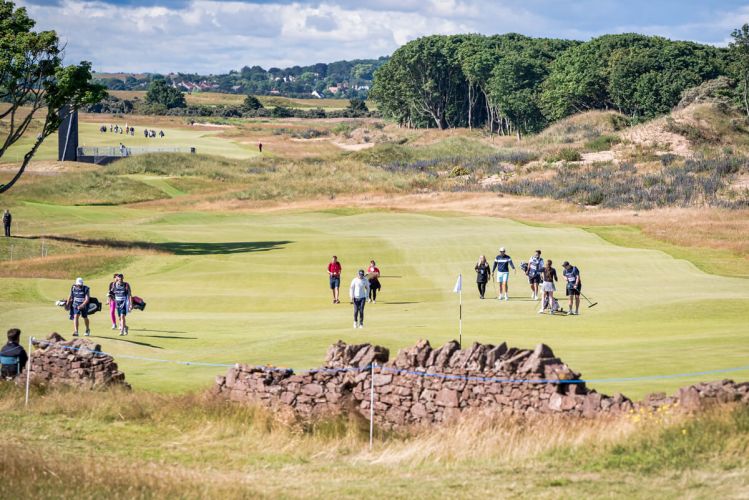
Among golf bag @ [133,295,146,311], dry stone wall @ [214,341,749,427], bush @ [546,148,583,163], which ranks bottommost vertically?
golf bag @ [133,295,146,311]

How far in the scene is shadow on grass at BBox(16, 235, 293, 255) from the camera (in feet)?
177

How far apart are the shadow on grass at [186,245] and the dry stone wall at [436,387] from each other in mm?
34000

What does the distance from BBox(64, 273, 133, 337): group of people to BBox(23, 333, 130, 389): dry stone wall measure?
18.4 ft

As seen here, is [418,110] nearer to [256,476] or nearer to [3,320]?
[3,320]

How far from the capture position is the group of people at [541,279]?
33.3 meters

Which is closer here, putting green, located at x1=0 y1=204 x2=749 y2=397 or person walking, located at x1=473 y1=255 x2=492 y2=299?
putting green, located at x1=0 y1=204 x2=749 y2=397

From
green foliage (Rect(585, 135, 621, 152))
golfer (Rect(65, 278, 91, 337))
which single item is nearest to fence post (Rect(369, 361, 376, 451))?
Result: golfer (Rect(65, 278, 91, 337))

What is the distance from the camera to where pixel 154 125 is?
168750 millimetres

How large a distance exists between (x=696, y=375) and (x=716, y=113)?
332 feet

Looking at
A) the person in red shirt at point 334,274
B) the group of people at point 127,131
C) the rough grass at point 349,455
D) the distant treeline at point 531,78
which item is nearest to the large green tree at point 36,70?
the person in red shirt at point 334,274

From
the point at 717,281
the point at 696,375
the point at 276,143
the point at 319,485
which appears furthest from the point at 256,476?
the point at 276,143

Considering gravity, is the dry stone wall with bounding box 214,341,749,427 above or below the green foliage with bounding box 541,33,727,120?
below

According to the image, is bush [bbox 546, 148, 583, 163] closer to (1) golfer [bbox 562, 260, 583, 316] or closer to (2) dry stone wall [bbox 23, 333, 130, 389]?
(1) golfer [bbox 562, 260, 583, 316]

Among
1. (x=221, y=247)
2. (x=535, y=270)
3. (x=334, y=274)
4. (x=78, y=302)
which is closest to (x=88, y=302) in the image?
(x=78, y=302)
